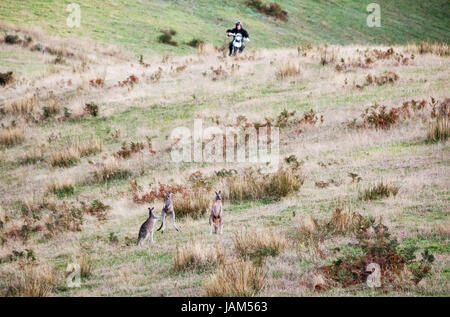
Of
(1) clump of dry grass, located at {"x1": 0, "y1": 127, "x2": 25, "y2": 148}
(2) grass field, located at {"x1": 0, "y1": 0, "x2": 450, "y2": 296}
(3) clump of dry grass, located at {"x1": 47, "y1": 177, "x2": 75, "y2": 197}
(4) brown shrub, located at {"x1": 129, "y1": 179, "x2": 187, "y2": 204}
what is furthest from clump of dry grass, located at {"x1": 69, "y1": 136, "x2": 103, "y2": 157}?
(4) brown shrub, located at {"x1": 129, "y1": 179, "x2": 187, "y2": 204}

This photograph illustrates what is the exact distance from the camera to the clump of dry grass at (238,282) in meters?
7.11

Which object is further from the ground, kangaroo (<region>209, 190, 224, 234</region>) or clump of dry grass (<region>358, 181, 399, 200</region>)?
clump of dry grass (<region>358, 181, 399, 200</region>)

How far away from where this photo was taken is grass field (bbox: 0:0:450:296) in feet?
26.4

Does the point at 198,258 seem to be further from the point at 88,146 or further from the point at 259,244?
the point at 88,146

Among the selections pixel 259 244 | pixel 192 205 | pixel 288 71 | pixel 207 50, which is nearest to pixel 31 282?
pixel 259 244

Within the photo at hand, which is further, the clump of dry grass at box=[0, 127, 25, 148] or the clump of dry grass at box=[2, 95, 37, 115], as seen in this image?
the clump of dry grass at box=[2, 95, 37, 115]

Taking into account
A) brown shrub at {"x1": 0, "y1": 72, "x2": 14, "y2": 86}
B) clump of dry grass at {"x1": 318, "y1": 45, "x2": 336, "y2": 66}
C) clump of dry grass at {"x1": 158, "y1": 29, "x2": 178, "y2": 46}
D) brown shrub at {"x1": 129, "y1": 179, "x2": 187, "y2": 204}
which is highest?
clump of dry grass at {"x1": 158, "y1": 29, "x2": 178, "y2": 46}

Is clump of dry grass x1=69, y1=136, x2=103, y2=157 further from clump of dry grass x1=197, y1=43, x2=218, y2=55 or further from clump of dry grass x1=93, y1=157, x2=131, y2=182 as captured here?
clump of dry grass x1=197, y1=43, x2=218, y2=55

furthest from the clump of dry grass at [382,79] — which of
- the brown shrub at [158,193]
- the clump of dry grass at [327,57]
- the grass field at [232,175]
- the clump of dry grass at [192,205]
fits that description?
the clump of dry grass at [192,205]

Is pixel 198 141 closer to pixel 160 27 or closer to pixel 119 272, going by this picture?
pixel 119 272

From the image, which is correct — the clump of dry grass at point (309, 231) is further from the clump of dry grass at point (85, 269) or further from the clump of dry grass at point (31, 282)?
the clump of dry grass at point (31, 282)

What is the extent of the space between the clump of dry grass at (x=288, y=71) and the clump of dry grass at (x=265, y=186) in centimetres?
1012

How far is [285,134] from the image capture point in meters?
16.8

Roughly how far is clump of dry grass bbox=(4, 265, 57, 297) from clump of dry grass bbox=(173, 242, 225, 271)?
1945mm
